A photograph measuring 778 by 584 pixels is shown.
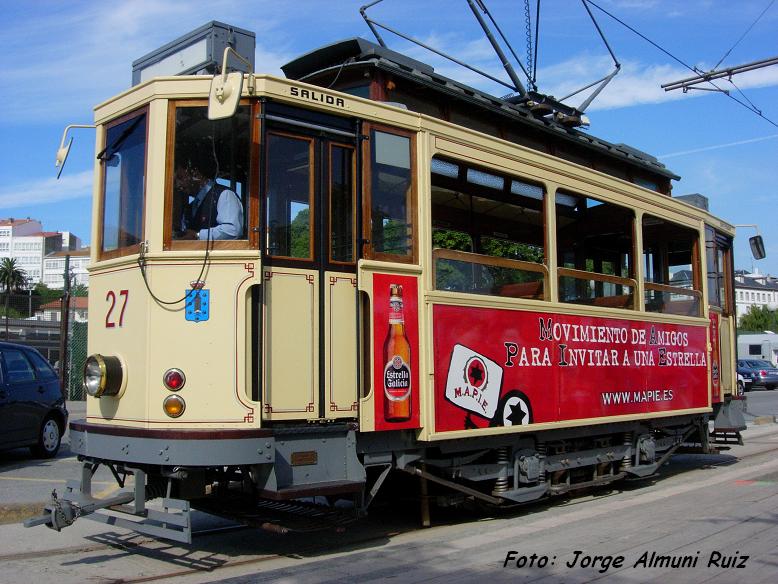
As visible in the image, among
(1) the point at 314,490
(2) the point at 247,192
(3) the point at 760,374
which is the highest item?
(2) the point at 247,192

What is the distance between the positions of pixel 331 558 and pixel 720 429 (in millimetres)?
7330

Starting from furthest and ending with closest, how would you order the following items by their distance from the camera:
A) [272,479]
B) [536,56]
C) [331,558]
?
1. [536,56]
2. [331,558]
3. [272,479]

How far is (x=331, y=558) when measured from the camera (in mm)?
6055

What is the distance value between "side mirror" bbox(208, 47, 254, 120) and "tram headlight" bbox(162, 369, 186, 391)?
1.75 meters

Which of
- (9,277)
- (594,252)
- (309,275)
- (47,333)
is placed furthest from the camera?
(9,277)

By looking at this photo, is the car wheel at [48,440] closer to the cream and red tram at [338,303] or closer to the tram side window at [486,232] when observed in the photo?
the cream and red tram at [338,303]

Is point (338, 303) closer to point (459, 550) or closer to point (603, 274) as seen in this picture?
point (459, 550)

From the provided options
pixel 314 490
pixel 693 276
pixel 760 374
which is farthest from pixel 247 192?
pixel 760 374

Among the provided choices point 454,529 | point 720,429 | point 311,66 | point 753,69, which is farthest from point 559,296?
point 753,69

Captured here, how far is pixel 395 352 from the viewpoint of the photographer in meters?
6.30

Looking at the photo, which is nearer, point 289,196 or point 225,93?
point 225,93

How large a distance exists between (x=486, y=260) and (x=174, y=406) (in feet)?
10.6

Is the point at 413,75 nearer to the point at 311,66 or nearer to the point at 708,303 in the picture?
the point at 311,66

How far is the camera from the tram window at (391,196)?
6398 mm
